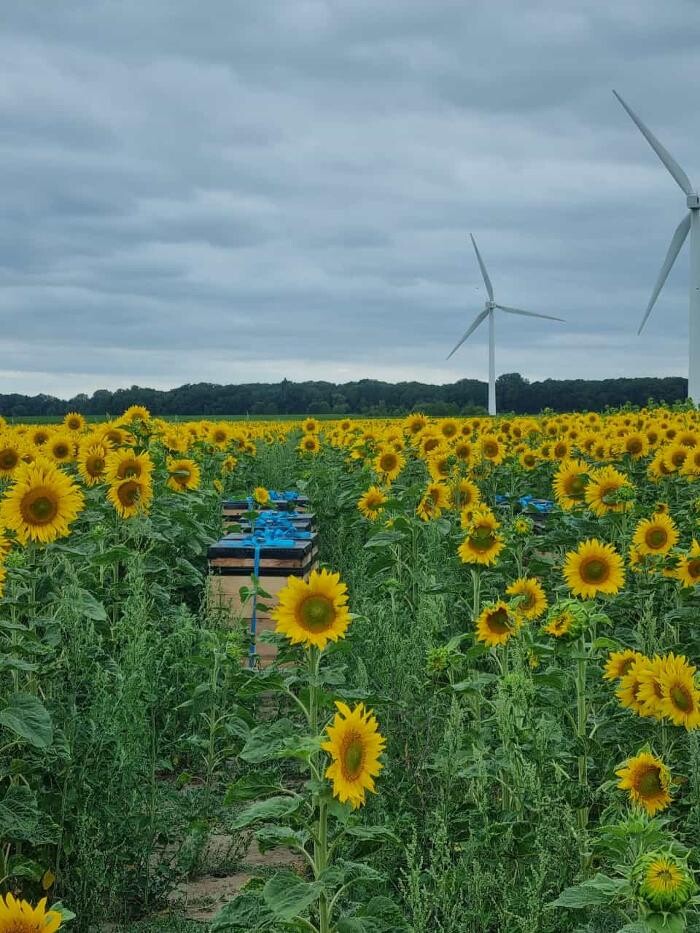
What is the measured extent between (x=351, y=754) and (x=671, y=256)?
19.5 meters

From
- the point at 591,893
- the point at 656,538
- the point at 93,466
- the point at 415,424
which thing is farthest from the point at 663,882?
the point at 415,424

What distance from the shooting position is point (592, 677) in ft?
14.7

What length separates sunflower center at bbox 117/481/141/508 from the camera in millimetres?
5777

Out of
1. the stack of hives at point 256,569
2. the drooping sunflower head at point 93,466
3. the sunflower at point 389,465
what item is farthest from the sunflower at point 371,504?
the drooping sunflower head at point 93,466

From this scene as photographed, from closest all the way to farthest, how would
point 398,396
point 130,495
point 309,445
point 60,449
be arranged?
1. point 130,495
2. point 60,449
3. point 309,445
4. point 398,396

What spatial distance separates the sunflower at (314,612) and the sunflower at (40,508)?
1691 mm

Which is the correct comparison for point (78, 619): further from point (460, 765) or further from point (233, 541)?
point (233, 541)

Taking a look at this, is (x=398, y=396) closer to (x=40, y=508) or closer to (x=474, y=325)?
(x=474, y=325)

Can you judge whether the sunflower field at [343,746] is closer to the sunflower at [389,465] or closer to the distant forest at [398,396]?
the sunflower at [389,465]

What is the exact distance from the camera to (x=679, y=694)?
340cm

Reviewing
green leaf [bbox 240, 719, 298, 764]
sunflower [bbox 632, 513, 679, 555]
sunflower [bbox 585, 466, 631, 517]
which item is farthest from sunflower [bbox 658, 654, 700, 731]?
sunflower [bbox 585, 466, 631, 517]

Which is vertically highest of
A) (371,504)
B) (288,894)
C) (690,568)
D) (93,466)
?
(93,466)

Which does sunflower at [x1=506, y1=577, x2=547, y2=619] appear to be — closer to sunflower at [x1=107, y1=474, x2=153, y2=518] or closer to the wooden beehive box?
sunflower at [x1=107, y1=474, x2=153, y2=518]

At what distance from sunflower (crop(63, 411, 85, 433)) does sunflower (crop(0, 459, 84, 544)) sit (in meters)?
4.81
